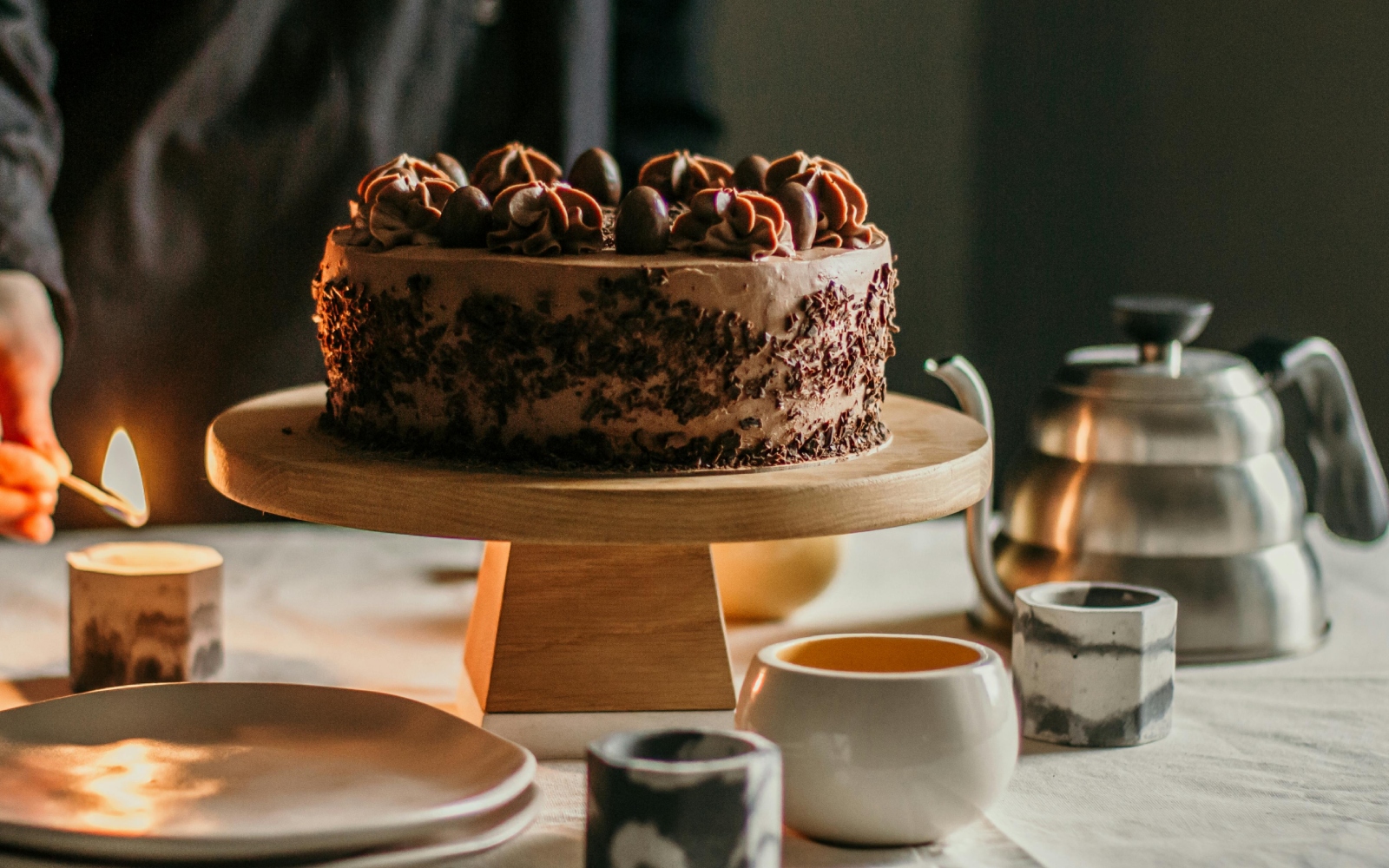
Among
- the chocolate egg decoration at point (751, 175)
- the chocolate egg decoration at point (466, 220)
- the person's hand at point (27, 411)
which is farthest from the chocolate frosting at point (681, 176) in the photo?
the person's hand at point (27, 411)

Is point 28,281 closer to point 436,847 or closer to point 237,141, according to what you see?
point 237,141

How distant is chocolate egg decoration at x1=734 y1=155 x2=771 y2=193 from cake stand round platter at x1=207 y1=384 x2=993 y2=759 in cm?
25

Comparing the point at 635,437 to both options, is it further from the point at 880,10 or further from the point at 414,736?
the point at 880,10

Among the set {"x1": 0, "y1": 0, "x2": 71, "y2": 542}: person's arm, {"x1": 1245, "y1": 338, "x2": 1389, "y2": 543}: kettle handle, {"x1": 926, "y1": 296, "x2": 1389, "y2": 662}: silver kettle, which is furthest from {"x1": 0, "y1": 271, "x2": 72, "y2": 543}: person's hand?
{"x1": 1245, "y1": 338, "x2": 1389, "y2": 543}: kettle handle

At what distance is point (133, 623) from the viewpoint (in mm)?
1177

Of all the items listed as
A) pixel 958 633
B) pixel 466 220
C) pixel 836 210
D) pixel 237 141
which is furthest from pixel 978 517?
pixel 237 141

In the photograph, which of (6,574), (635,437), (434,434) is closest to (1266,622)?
(635,437)

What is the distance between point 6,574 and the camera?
154cm

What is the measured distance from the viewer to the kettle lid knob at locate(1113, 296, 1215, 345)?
1.36 metres

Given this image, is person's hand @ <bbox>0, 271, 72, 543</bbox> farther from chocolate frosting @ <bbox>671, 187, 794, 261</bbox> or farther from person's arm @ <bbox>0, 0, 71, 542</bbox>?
chocolate frosting @ <bbox>671, 187, 794, 261</bbox>

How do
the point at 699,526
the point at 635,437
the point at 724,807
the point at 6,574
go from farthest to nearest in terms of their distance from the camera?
the point at 6,574 < the point at 635,437 < the point at 699,526 < the point at 724,807

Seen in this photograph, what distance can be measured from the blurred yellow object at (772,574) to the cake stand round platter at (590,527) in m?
0.23

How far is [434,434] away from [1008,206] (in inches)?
81.7

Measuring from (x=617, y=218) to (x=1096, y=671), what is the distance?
510 mm
